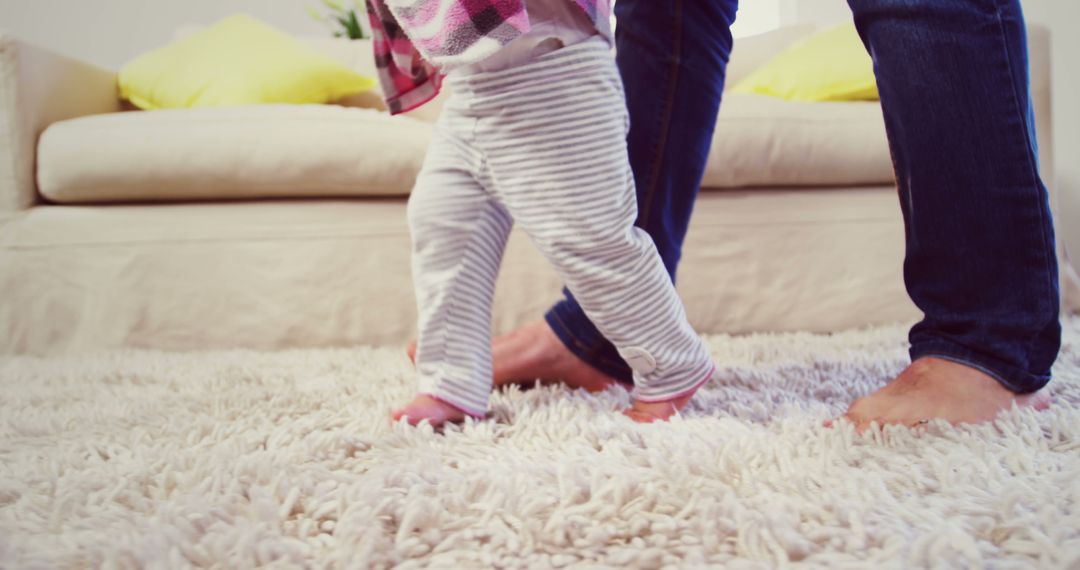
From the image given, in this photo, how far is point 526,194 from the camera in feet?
1.92

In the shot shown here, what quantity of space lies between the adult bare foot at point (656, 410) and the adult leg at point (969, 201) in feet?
0.47

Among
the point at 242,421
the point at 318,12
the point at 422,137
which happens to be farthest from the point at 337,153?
the point at 318,12

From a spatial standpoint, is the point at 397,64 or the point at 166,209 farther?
the point at 166,209

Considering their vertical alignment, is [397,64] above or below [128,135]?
above

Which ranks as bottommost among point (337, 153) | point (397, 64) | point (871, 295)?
point (871, 295)

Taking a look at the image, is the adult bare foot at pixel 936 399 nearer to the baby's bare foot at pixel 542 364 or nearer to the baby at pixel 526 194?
the baby at pixel 526 194

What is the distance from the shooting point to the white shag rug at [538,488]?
34cm

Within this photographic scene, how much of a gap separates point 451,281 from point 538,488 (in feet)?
0.86

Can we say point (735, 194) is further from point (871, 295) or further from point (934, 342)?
point (934, 342)

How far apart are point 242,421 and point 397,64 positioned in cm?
37

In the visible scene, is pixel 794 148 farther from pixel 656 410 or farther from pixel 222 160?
pixel 222 160

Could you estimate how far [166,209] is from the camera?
1.16 metres

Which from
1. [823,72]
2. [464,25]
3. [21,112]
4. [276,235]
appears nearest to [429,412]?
[464,25]

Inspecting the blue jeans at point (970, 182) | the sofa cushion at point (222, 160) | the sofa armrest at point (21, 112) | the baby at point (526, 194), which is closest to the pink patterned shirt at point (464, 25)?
the baby at point (526, 194)
